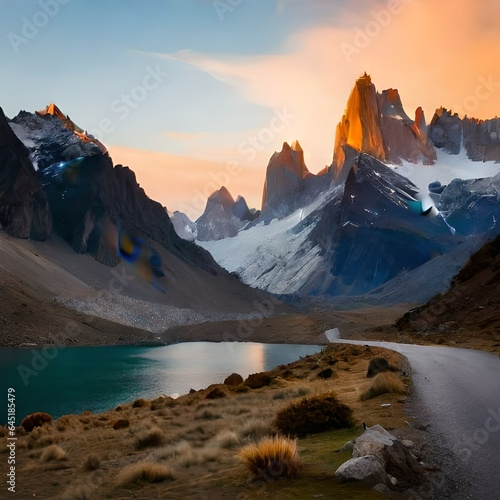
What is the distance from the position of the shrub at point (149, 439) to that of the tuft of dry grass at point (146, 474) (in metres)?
4.24

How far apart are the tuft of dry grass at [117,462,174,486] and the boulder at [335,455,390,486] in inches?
163

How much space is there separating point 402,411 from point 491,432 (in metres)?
3.20

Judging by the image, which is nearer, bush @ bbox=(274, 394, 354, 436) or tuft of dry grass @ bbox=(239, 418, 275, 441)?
bush @ bbox=(274, 394, 354, 436)

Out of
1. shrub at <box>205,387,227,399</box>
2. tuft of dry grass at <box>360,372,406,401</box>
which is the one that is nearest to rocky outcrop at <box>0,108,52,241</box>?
shrub at <box>205,387,227,399</box>

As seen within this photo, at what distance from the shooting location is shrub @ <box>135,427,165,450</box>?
52.7 feet

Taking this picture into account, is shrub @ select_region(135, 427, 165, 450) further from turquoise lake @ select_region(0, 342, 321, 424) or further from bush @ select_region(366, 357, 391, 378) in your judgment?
turquoise lake @ select_region(0, 342, 321, 424)

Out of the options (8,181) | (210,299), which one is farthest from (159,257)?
(8,181)

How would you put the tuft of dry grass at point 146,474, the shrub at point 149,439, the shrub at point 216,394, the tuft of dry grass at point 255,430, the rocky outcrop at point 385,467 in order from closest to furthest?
the rocky outcrop at point 385,467, the tuft of dry grass at point 146,474, the tuft of dry grass at point 255,430, the shrub at point 149,439, the shrub at point 216,394

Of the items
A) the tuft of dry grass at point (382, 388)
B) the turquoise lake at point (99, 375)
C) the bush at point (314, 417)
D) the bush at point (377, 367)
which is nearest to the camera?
the bush at point (314, 417)

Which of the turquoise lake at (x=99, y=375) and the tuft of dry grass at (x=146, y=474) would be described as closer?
the tuft of dry grass at (x=146, y=474)

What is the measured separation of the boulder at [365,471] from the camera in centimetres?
855

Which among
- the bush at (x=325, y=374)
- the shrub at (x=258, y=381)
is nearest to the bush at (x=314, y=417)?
the bush at (x=325, y=374)

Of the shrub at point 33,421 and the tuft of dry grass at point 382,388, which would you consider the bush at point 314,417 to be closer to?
the tuft of dry grass at point 382,388

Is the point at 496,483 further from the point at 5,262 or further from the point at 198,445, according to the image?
the point at 5,262
